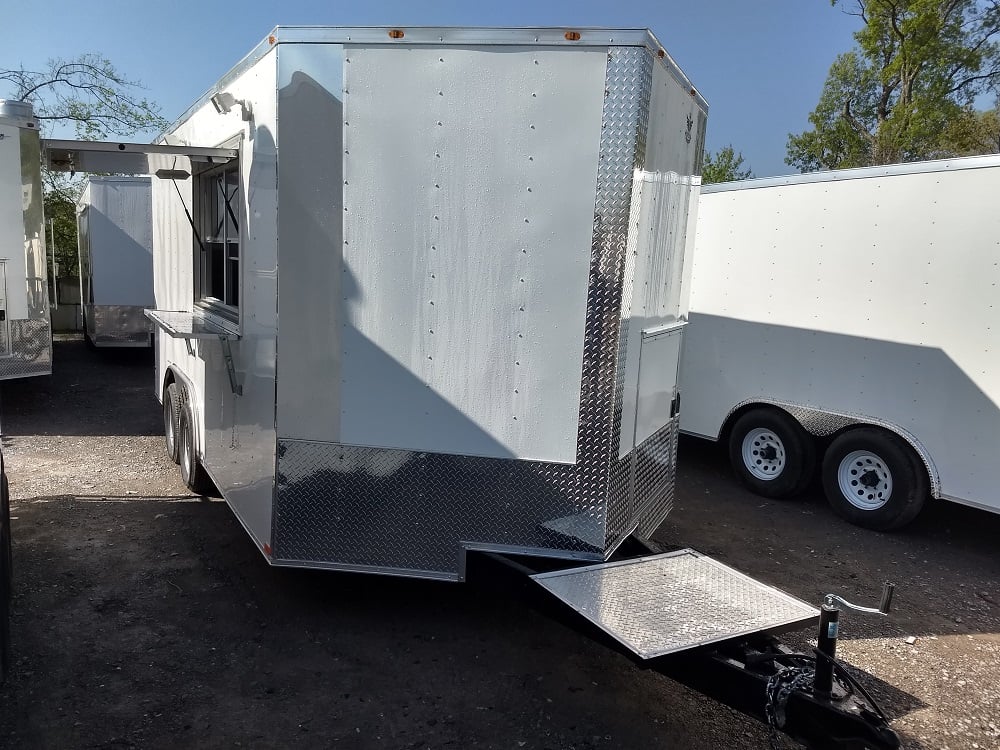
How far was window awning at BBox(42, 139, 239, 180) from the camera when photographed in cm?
431

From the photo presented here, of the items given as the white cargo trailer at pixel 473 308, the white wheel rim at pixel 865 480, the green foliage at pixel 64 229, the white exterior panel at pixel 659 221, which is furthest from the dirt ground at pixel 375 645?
the green foliage at pixel 64 229

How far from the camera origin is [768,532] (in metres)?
5.94

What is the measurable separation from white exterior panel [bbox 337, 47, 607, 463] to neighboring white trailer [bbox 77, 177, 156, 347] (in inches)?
399

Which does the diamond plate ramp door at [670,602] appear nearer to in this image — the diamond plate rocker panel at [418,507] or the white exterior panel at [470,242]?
the diamond plate rocker panel at [418,507]

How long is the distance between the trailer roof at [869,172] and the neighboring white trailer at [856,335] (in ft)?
0.05

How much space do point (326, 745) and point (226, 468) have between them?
2.12m

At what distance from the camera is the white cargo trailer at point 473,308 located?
3229mm

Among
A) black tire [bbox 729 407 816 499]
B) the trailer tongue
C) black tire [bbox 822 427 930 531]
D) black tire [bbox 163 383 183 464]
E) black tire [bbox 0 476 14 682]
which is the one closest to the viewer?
the trailer tongue

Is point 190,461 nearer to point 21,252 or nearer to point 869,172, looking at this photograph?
point 21,252

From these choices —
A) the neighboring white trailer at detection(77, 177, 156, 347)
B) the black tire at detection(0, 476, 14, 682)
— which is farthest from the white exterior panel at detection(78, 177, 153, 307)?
the black tire at detection(0, 476, 14, 682)

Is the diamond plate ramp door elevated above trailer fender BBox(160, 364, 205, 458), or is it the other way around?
trailer fender BBox(160, 364, 205, 458)

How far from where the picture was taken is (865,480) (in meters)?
6.12

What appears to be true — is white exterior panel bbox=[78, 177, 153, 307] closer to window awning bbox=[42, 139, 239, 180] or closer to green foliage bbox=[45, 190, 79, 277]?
green foliage bbox=[45, 190, 79, 277]

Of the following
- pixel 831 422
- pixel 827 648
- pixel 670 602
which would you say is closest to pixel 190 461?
pixel 670 602
